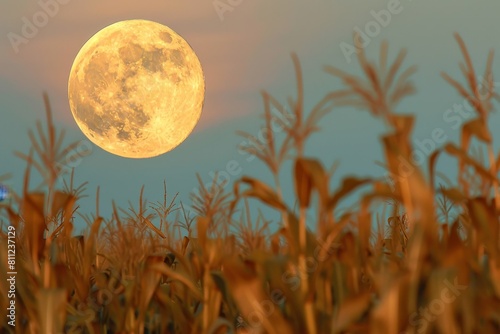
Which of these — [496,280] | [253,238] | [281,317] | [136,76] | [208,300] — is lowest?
[496,280]

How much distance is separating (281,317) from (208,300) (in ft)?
3.30

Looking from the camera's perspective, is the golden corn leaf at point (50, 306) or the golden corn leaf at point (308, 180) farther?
the golden corn leaf at point (50, 306)

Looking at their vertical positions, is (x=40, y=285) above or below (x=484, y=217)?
above

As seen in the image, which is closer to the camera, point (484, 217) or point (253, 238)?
point (484, 217)

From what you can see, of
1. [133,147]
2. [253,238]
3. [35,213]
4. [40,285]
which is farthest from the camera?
[133,147]

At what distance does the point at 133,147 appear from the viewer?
1664cm

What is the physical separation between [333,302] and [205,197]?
1237 millimetres

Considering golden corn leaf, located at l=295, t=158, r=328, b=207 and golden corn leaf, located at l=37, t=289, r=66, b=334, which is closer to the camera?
golden corn leaf, located at l=295, t=158, r=328, b=207

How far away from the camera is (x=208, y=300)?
4.21 m

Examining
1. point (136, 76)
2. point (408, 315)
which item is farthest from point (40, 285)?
point (136, 76)

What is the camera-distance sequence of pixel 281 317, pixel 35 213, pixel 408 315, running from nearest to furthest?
pixel 408 315
pixel 281 317
pixel 35 213

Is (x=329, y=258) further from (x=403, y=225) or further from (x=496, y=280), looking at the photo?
(x=403, y=225)

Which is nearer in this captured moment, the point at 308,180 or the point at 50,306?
the point at 308,180

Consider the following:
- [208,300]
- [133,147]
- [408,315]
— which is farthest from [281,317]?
[133,147]
